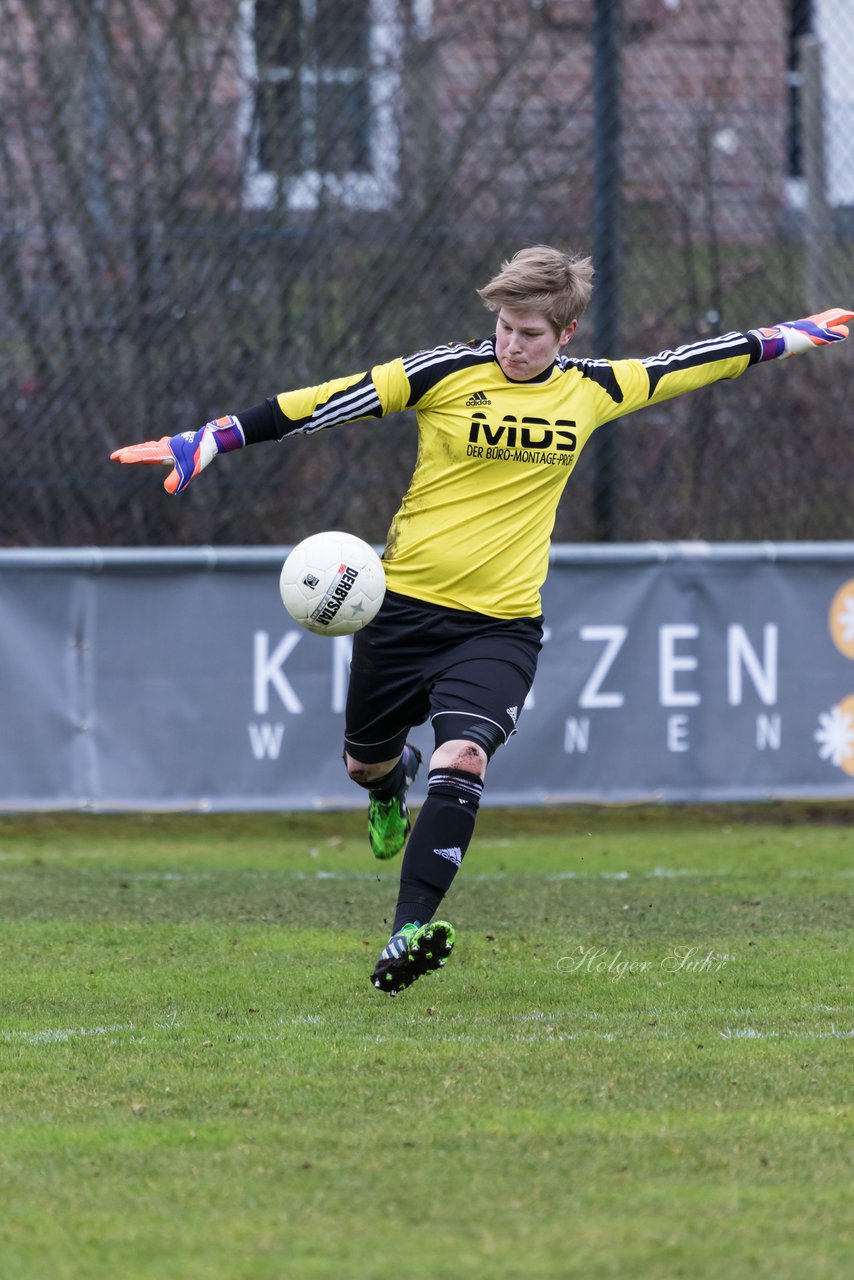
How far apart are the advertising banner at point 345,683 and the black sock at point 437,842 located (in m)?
4.06

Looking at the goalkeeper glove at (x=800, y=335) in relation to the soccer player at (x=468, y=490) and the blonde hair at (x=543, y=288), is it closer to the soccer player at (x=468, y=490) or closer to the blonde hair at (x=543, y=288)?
the soccer player at (x=468, y=490)

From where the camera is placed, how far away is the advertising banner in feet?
31.3

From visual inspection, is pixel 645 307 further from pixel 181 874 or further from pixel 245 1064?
pixel 245 1064

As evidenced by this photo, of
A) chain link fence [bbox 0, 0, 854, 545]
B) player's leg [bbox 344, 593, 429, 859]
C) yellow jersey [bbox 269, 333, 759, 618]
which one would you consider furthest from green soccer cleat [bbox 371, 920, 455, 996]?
chain link fence [bbox 0, 0, 854, 545]

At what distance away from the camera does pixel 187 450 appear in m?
5.67

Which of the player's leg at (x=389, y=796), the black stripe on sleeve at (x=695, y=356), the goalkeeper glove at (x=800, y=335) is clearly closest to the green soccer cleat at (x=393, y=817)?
the player's leg at (x=389, y=796)

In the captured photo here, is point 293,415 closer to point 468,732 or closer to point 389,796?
point 468,732

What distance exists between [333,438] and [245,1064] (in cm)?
652

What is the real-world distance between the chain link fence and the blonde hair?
16.3ft

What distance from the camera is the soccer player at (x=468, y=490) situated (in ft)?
18.4

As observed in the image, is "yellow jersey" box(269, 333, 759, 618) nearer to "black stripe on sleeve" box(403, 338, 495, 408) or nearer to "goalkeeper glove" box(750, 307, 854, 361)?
"black stripe on sleeve" box(403, 338, 495, 408)

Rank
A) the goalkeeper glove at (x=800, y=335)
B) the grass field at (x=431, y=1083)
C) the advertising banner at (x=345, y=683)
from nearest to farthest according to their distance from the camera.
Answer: the grass field at (x=431, y=1083) → the goalkeeper glove at (x=800, y=335) → the advertising banner at (x=345, y=683)

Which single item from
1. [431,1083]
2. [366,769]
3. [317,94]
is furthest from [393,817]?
[317,94]

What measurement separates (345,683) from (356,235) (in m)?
2.80
